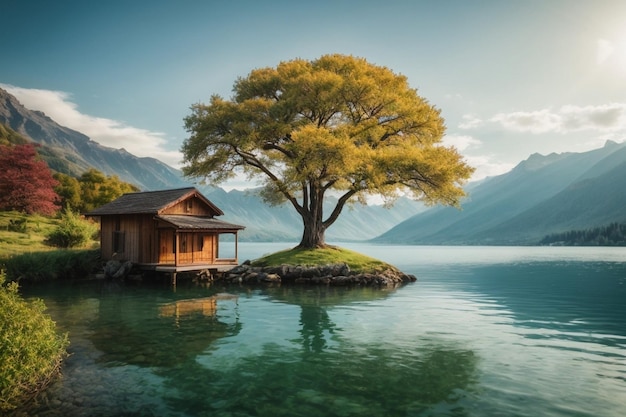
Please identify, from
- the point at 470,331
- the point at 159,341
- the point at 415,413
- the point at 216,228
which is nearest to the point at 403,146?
the point at 216,228

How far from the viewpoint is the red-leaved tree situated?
170ft

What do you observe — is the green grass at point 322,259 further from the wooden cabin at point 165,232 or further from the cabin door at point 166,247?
the cabin door at point 166,247

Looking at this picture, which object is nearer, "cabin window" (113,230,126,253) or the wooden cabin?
the wooden cabin

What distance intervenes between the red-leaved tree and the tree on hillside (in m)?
8.88

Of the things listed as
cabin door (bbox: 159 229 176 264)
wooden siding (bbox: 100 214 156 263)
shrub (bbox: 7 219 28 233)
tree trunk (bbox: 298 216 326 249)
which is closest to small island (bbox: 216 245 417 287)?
tree trunk (bbox: 298 216 326 249)

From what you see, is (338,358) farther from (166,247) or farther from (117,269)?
(117,269)

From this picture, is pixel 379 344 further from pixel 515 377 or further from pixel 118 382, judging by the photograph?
pixel 118 382

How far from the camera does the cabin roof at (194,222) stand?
124 ft

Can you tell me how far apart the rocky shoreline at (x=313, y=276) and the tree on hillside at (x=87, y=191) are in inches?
1404

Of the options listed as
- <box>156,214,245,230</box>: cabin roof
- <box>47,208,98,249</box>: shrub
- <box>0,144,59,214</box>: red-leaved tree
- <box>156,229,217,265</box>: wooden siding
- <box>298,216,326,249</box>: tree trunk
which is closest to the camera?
<box>156,214,245,230</box>: cabin roof

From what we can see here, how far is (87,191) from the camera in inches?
2616

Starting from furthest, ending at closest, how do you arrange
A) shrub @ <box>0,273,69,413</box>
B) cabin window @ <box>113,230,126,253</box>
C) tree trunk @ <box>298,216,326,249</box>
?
tree trunk @ <box>298,216,326,249</box>, cabin window @ <box>113,230,126,253</box>, shrub @ <box>0,273,69,413</box>

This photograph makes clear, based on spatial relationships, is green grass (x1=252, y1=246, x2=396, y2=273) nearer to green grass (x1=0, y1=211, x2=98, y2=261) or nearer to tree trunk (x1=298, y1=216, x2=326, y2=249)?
tree trunk (x1=298, y1=216, x2=326, y2=249)

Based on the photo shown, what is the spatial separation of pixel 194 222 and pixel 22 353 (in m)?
31.2
